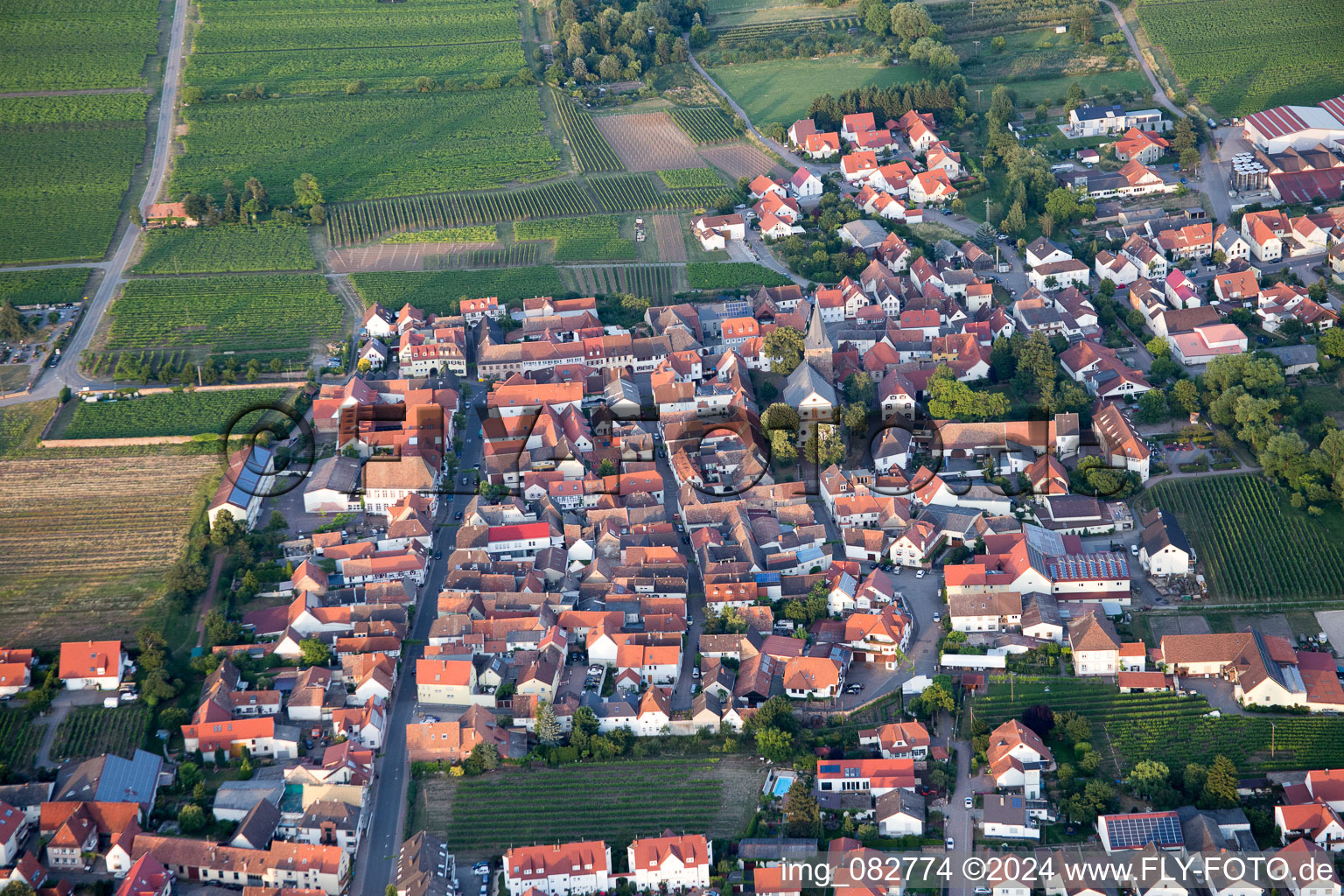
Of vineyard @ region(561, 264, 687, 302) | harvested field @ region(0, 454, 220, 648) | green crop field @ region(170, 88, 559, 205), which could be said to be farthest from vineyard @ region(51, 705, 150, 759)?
green crop field @ region(170, 88, 559, 205)

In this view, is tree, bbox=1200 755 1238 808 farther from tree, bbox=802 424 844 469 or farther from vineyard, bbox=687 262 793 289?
vineyard, bbox=687 262 793 289

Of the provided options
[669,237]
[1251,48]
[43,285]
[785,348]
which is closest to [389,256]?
[669,237]

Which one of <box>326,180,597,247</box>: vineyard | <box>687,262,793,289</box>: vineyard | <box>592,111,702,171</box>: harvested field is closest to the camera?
<box>687,262,793,289</box>: vineyard

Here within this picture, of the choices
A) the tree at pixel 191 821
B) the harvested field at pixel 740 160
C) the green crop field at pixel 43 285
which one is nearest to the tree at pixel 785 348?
the harvested field at pixel 740 160

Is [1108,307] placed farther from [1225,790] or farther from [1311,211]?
[1225,790]

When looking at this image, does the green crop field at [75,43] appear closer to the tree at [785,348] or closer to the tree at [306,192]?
the tree at [306,192]
